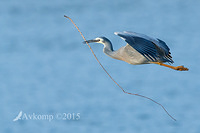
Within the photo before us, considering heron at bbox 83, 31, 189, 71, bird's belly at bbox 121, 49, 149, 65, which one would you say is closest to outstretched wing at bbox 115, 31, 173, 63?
heron at bbox 83, 31, 189, 71

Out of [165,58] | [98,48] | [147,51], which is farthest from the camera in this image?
[98,48]

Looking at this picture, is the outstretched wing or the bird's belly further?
the bird's belly

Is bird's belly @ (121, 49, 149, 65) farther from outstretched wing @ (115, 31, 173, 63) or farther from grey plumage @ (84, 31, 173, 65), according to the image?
outstretched wing @ (115, 31, 173, 63)

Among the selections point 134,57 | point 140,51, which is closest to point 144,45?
point 140,51

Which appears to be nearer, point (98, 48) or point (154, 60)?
point (154, 60)

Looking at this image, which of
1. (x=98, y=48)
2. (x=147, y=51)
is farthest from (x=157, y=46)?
(x=98, y=48)

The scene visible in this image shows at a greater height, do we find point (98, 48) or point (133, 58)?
point (98, 48)

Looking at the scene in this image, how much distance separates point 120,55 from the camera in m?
5.43

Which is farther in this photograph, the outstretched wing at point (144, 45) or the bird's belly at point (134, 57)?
the bird's belly at point (134, 57)

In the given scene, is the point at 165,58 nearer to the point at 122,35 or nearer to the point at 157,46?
the point at 157,46

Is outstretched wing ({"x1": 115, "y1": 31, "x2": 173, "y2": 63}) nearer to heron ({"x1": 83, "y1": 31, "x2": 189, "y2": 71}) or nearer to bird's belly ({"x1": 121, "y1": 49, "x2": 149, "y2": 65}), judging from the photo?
heron ({"x1": 83, "y1": 31, "x2": 189, "y2": 71})

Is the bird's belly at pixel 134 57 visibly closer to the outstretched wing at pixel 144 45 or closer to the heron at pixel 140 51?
the heron at pixel 140 51

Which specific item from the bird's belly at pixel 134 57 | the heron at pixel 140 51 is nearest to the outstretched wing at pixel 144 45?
the heron at pixel 140 51

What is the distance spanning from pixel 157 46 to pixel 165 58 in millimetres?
235
